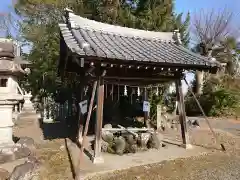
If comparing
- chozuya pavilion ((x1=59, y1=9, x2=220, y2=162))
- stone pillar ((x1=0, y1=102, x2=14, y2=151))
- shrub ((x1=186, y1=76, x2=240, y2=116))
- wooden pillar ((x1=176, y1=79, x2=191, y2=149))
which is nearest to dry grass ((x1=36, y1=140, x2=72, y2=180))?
chozuya pavilion ((x1=59, y1=9, x2=220, y2=162))

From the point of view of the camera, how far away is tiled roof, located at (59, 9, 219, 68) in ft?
→ 19.7

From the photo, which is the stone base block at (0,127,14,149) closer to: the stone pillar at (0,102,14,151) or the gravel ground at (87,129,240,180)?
the stone pillar at (0,102,14,151)

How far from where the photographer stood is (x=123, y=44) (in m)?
7.47

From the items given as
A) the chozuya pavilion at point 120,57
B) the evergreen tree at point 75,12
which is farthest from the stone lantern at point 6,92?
the evergreen tree at point 75,12

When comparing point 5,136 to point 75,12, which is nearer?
point 5,136

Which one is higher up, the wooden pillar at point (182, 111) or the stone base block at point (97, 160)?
the wooden pillar at point (182, 111)

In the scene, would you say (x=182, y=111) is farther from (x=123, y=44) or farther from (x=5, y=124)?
(x=5, y=124)

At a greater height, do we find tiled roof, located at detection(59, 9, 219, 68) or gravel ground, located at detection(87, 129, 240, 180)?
tiled roof, located at detection(59, 9, 219, 68)

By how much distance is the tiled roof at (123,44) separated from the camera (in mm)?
6007

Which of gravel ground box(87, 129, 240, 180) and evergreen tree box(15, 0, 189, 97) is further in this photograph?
evergreen tree box(15, 0, 189, 97)

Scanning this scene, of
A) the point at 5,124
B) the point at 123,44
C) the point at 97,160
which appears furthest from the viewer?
the point at 123,44

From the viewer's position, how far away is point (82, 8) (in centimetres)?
1703

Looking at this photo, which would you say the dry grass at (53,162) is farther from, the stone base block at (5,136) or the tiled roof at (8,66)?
the tiled roof at (8,66)

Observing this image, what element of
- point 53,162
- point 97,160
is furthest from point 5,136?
point 97,160
